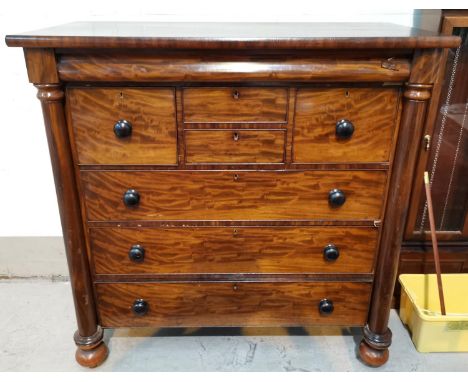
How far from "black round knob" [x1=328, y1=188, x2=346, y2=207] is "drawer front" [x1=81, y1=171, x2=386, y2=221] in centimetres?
1

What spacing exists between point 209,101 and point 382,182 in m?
0.59

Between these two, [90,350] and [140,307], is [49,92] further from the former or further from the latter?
[90,350]

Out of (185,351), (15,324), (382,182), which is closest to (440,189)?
(382,182)

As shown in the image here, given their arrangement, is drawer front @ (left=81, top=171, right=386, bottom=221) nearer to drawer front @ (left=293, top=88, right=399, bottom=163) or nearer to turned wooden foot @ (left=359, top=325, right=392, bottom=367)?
drawer front @ (left=293, top=88, right=399, bottom=163)

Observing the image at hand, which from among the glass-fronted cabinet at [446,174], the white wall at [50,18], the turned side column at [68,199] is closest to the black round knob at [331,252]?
the glass-fronted cabinet at [446,174]

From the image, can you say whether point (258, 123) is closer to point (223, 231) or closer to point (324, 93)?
point (324, 93)

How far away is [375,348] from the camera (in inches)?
59.6

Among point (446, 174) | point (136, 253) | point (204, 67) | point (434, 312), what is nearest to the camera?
point (204, 67)

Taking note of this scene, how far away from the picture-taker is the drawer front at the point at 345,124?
1.21m

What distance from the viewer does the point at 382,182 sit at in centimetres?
131

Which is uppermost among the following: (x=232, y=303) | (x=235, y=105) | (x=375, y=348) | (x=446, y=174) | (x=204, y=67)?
(x=204, y=67)

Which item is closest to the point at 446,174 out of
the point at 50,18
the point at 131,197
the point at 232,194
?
the point at 232,194

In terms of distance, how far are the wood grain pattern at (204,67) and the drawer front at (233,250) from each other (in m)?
0.49

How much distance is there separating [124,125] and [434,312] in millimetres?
1325
